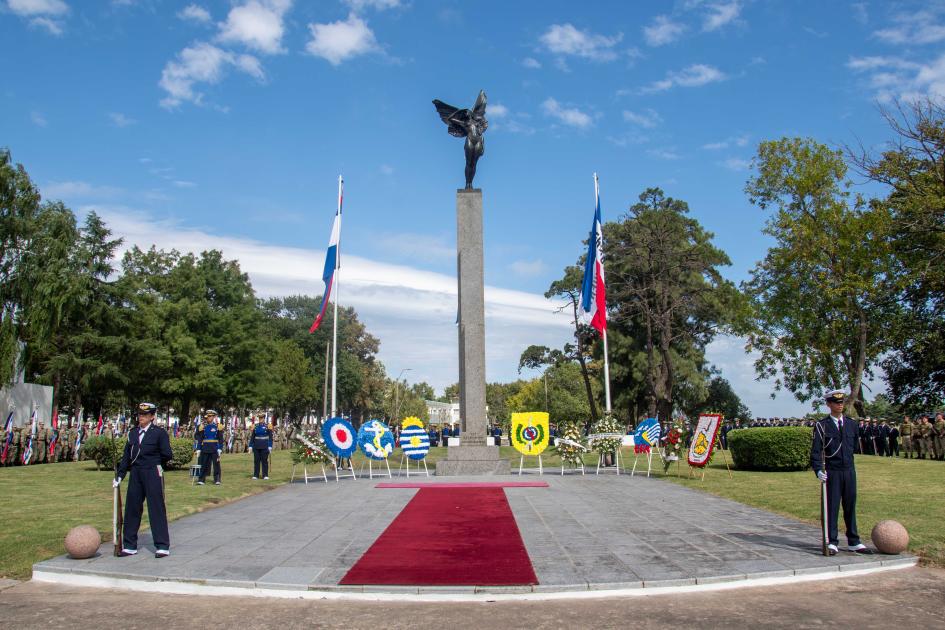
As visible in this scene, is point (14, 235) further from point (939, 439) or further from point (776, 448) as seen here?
point (939, 439)

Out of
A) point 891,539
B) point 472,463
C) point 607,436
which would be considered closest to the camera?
point 891,539

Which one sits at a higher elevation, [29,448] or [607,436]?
[607,436]

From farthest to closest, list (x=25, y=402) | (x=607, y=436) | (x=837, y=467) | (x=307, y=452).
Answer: (x=25, y=402) → (x=607, y=436) → (x=307, y=452) → (x=837, y=467)

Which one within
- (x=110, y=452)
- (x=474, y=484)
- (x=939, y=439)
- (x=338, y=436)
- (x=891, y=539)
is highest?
(x=338, y=436)

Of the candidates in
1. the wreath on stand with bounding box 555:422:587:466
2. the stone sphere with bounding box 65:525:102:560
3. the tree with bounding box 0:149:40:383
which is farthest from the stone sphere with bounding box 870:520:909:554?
the tree with bounding box 0:149:40:383

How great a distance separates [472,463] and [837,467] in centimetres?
1377

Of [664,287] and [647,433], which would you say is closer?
[647,433]

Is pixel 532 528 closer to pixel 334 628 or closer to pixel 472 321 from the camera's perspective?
pixel 334 628

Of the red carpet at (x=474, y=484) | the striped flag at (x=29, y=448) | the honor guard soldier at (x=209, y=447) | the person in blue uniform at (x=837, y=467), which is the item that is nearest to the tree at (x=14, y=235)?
the striped flag at (x=29, y=448)

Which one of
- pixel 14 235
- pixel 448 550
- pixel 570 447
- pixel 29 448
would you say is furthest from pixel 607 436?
pixel 14 235

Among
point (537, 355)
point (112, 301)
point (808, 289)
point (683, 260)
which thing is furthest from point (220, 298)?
point (808, 289)

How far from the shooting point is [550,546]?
962 cm

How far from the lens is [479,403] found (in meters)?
22.8

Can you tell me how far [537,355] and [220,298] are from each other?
2469cm
